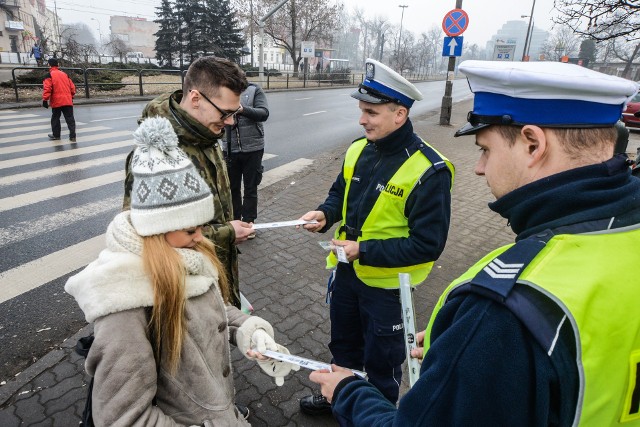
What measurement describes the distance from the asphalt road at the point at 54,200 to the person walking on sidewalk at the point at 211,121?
197cm

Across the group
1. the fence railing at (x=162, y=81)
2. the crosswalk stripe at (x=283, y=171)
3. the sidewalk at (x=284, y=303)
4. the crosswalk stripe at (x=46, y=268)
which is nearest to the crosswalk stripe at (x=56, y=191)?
the crosswalk stripe at (x=46, y=268)

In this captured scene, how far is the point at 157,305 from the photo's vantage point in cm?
142

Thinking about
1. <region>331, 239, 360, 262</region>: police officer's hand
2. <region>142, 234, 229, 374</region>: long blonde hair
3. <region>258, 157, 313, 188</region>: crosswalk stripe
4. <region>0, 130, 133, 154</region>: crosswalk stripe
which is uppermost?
<region>142, 234, 229, 374</region>: long blonde hair

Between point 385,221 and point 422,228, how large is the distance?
0.24m

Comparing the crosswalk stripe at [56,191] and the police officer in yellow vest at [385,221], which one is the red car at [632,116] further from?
the crosswalk stripe at [56,191]

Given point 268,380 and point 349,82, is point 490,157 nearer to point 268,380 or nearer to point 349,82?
point 268,380

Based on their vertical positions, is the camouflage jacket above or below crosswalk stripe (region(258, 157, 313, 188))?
above

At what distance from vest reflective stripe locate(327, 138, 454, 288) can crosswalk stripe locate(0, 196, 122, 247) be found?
487 centimetres

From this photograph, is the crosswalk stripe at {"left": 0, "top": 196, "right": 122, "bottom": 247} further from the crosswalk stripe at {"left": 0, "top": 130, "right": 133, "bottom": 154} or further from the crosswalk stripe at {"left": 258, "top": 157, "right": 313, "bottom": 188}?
the crosswalk stripe at {"left": 0, "top": 130, "right": 133, "bottom": 154}

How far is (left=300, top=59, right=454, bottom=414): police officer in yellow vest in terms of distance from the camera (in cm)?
229

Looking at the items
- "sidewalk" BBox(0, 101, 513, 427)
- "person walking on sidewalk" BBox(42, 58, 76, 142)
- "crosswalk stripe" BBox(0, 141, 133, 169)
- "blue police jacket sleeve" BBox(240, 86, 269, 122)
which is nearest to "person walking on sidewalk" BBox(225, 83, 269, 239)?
"blue police jacket sleeve" BBox(240, 86, 269, 122)

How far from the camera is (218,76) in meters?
2.66

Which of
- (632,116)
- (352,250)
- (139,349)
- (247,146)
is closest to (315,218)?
(352,250)

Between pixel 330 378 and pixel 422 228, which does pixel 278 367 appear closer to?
pixel 330 378
